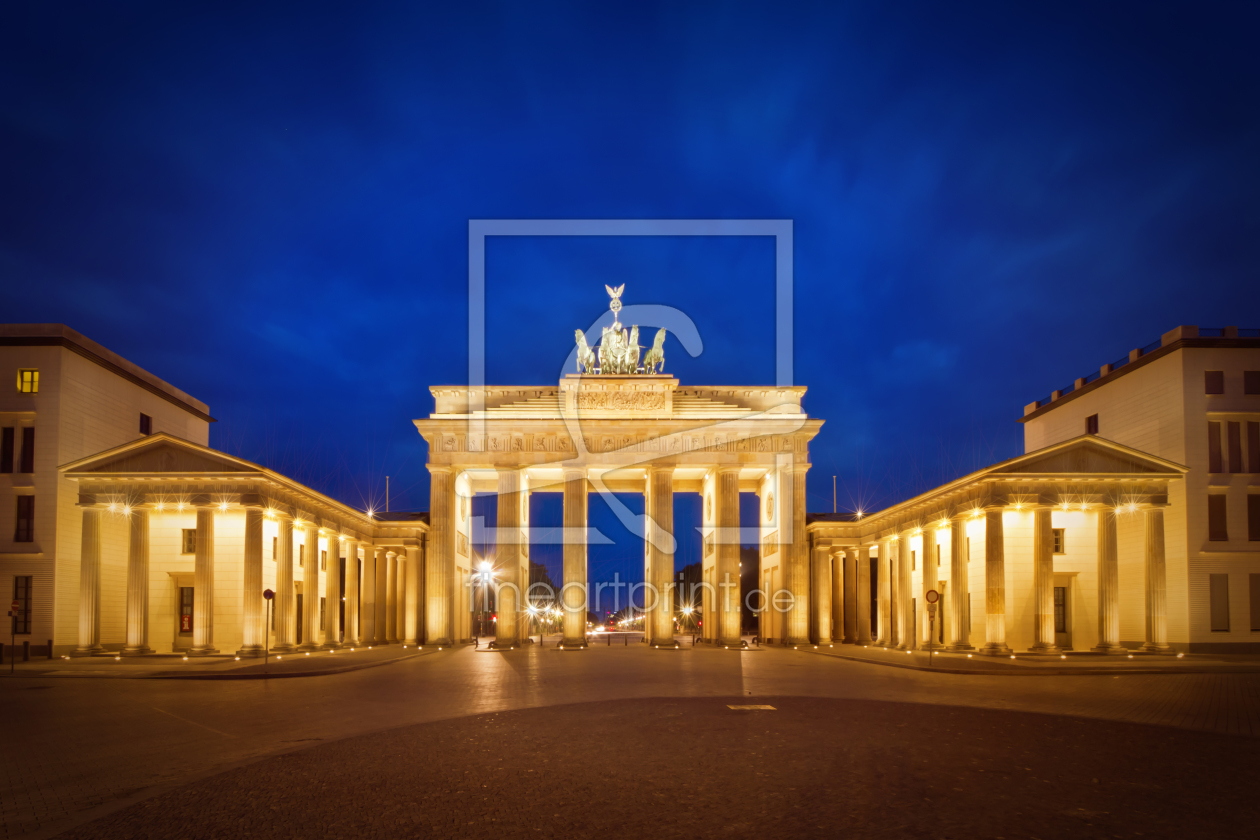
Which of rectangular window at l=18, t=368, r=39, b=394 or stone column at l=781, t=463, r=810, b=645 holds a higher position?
rectangular window at l=18, t=368, r=39, b=394

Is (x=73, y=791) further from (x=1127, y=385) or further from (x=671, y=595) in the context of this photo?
(x=1127, y=385)

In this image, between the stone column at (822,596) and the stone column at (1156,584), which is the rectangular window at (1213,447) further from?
the stone column at (822,596)

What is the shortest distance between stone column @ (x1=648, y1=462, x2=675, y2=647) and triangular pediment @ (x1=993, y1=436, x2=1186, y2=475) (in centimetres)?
2145

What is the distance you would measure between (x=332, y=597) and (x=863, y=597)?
33428mm

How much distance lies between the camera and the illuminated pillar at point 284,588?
149ft

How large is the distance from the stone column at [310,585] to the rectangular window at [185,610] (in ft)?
18.9

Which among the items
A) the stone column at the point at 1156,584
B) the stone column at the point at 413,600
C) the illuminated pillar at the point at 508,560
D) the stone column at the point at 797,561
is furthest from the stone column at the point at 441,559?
the stone column at the point at 1156,584

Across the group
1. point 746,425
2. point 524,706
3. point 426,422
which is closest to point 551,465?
point 426,422

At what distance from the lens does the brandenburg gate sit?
56.7m

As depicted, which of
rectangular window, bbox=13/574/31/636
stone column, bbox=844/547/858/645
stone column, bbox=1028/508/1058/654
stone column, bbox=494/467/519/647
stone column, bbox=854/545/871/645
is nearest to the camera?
stone column, bbox=1028/508/1058/654

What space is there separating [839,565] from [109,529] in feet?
146

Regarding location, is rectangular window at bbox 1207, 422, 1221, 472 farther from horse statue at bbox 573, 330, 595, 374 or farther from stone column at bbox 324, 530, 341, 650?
stone column at bbox 324, 530, 341, 650

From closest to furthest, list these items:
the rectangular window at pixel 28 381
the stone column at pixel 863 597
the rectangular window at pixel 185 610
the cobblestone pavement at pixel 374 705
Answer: the cobblestone pavement at pixel 374 705 → the rectangular window at pixel 28 381 → the rectangular window at pixel 185 610 → the stone column at pixel 863 597

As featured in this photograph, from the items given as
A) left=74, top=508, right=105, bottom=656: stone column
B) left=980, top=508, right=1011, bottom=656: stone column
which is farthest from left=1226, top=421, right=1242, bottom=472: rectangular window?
left=74, top=508, right=105, bottom=656: stone column
